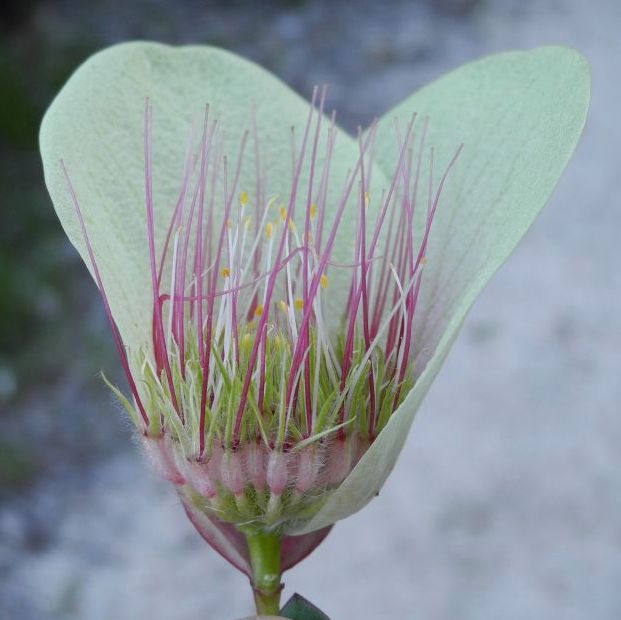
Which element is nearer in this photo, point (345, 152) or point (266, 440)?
point (266, 440)

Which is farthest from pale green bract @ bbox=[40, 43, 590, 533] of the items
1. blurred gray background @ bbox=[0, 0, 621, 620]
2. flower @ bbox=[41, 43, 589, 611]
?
blurred gray background @ bbox=[0, 0, 621, 620]

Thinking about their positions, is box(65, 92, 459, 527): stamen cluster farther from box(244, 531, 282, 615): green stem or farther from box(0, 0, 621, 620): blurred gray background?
box(0, 0, 621, 620): blurred gray background

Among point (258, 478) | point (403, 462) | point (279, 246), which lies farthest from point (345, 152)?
point (403, 462)

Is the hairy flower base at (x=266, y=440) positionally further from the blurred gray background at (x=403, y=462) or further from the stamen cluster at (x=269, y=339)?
the blurred gray background at (x=403, y=462)

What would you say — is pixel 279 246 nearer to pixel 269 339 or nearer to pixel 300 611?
pixel 269 339

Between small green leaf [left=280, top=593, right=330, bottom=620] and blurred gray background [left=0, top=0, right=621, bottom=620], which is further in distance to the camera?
blurred gray background [left=0, top=0, right=621, bottom=620]

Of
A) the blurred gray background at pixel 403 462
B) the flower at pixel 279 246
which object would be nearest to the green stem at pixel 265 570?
the flower at pixel 279 246
